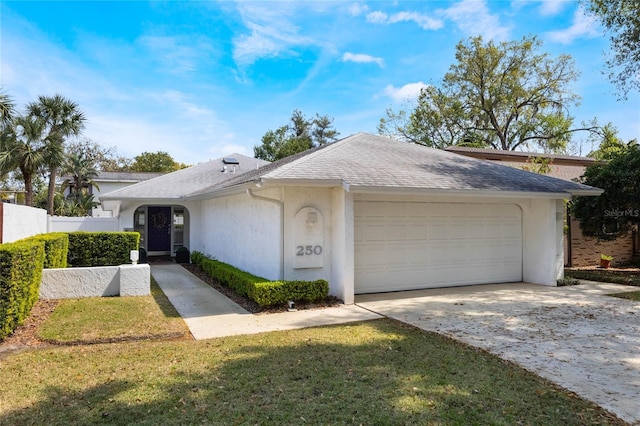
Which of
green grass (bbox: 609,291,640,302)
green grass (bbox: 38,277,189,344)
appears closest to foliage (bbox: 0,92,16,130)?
green grass (bbox: 38,277,189,344)

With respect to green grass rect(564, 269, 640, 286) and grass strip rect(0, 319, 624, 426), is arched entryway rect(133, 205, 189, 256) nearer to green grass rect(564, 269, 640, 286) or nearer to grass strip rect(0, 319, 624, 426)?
grass strip rect(0, 319, 624, 426)

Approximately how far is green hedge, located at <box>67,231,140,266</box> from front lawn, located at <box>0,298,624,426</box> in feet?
25.1

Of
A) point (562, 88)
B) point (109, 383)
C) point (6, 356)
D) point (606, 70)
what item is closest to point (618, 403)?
point (109, 383)

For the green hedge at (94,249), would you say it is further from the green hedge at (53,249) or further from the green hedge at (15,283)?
the green hedge at (15,283)

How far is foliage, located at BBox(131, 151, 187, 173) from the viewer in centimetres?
4781

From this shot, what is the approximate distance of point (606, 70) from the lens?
14.5 metres

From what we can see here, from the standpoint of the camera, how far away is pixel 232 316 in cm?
784

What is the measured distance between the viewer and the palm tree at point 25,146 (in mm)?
20984

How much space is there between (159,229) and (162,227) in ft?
0.55

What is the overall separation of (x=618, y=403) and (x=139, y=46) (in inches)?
613

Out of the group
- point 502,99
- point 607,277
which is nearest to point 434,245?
point 607,277

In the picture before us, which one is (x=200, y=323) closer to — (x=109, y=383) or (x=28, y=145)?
(x=109, y=383)

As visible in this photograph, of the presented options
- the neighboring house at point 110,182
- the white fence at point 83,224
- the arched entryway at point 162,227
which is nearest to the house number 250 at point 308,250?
the white fence at point 83,224

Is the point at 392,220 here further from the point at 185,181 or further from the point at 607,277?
the point at 185,181
